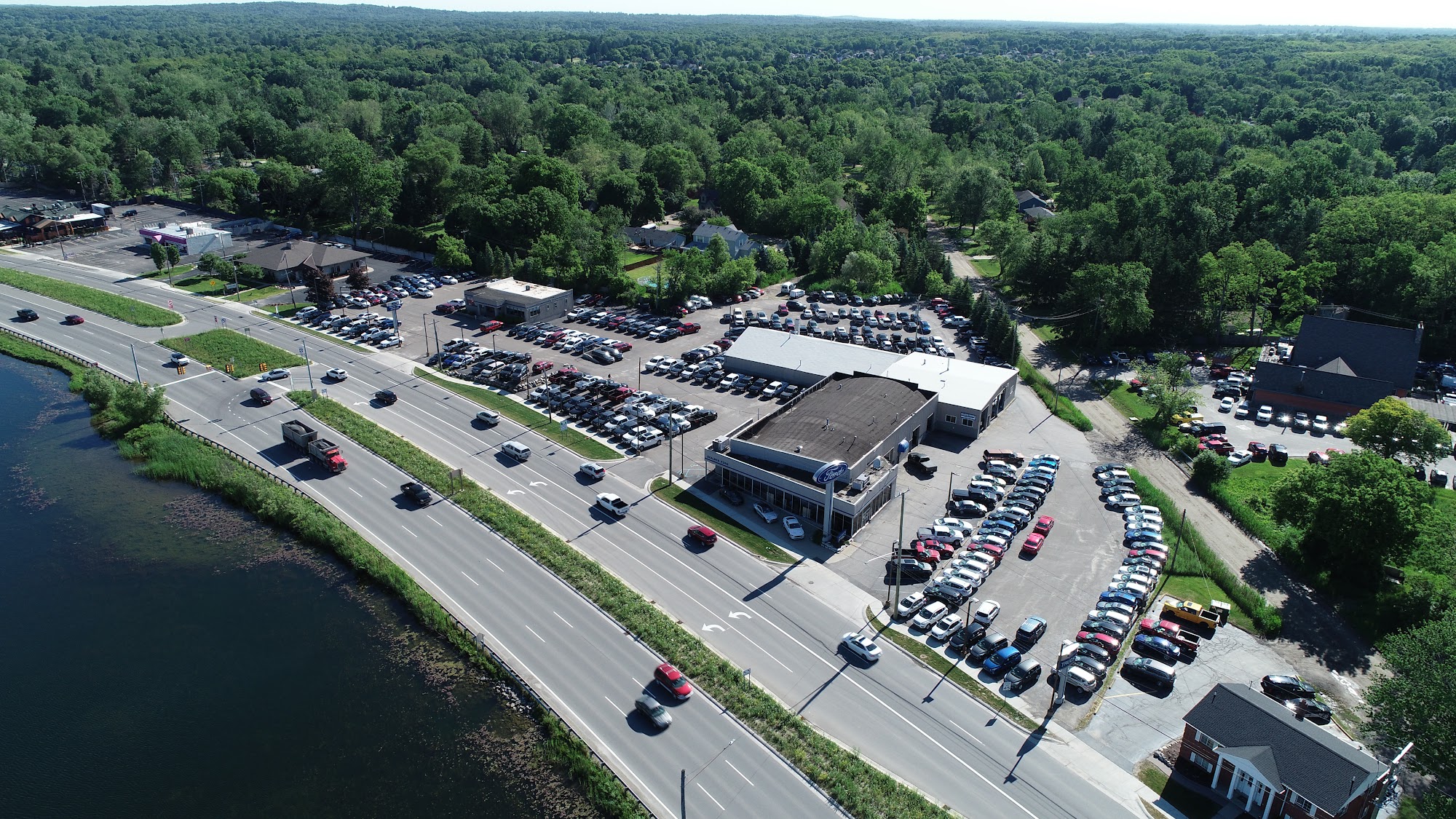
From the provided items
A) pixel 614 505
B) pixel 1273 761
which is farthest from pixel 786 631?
pixel 1273 761

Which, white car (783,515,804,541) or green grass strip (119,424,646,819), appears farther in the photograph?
white car (783,515,804,541)

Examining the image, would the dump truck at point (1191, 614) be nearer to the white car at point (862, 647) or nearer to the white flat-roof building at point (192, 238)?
the white car at point (862, 647)

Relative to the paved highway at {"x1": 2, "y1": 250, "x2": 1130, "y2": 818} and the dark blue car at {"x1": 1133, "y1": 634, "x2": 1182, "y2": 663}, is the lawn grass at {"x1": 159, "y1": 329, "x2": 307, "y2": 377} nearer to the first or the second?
the paved highway at {"x1": 2, "y1": 250, "x2": 1130, "y2": 818}

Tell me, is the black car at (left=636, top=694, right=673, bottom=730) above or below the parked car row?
above

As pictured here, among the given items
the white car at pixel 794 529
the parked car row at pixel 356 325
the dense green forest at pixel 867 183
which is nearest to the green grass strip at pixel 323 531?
the white car at pixel 794 529

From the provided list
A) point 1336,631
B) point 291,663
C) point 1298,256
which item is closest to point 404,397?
point 291,663

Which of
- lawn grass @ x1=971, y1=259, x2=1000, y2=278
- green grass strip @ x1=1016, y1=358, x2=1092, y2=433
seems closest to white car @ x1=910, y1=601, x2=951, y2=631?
green grass strip @ x1=1016, y1=358, x2=1092, y2=433

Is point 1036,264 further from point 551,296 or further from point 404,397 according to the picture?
point 404,397
